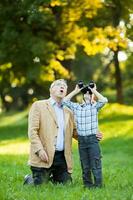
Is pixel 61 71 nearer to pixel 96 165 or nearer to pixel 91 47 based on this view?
pixel 91 47

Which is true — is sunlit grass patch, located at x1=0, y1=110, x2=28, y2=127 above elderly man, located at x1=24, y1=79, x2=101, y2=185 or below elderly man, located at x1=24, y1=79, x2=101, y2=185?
below

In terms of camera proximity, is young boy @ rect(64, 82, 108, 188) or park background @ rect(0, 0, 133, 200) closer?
young boy @ rect(64, 82, 108, 188)

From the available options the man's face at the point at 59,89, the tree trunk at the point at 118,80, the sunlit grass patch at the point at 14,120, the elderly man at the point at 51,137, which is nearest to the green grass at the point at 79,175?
the elderly man at the point at 51,137

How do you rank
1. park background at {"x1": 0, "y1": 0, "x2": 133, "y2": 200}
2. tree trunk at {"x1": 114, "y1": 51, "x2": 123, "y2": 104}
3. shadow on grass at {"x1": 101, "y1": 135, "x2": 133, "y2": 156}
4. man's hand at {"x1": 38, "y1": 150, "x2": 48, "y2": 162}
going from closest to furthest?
1. man's hand at {"x1": 38, "y1": 150, "x2": 48, "y2": 162}
2. shadow on grass at {"x1": 101, "y1": 135, "x2": 133, "y2": 156}
3. park background at {"x1": 0, "y1": 0, "x2": 133, "y2": 200}
4. tree trunk at {"x1": 114, "y1": 51, "x2": 123, "y2": 104}

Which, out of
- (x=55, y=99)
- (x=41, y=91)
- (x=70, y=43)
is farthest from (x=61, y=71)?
(x=55, y=99)

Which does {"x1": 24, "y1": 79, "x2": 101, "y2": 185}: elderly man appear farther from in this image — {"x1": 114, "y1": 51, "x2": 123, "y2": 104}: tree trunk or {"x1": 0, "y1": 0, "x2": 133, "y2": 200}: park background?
{"x1": 114, "y1": 51, "x2": 123, "y2": 104}: tree trunk

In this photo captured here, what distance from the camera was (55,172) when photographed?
37.4 ft

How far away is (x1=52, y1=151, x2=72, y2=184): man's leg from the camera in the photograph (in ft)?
36.6

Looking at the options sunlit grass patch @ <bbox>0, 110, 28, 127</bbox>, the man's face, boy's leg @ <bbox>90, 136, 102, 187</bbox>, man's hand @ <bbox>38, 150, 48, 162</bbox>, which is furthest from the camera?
sunlit grass patch @ <bbox>0, 110, 28, 127</bbox>

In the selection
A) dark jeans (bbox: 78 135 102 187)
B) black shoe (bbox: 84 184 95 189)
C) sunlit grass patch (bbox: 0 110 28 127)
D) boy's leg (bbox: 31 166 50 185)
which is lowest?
sunlit grass patch (bbox: 0 110 28 127)

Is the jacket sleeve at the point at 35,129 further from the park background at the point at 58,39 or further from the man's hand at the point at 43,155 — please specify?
the park background at the point at 58,39

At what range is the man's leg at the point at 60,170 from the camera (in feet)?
36.6

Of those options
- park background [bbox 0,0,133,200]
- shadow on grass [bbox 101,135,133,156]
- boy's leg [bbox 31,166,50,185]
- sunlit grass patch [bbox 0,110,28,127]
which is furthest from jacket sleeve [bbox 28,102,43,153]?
sunlit grass patch [bbox 0,110,28,127]

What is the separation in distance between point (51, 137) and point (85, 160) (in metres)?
0.73
